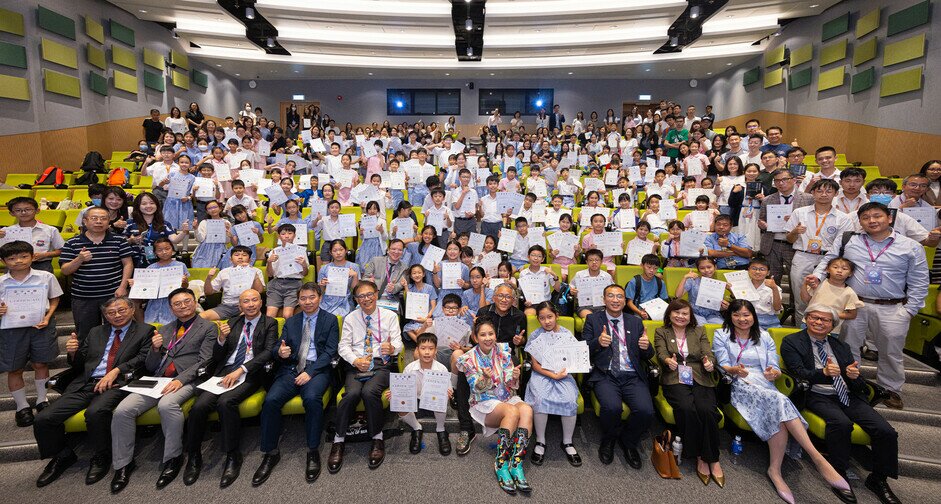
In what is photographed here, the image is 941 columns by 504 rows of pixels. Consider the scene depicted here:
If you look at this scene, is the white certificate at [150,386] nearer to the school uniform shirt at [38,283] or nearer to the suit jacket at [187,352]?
the suit jacket at [187,352]

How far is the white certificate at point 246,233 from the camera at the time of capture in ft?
16.8

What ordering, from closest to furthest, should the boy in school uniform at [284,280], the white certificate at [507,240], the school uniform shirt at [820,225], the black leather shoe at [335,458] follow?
the black leather shoe at [335,458] < the school uniform shirt at [820,225] < the boy in school uniform at [284,280] < the white certificate at [507,240]

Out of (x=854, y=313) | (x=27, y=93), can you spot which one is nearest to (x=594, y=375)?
(x=854, y=313)

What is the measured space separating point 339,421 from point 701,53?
16282 mm

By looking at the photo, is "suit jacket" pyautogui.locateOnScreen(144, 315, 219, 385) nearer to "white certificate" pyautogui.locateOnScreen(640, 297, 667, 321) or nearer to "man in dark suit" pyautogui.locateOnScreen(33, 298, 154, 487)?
"man in dark suit" pyautogui.locateOnScreen(33, 298, 154, 487)

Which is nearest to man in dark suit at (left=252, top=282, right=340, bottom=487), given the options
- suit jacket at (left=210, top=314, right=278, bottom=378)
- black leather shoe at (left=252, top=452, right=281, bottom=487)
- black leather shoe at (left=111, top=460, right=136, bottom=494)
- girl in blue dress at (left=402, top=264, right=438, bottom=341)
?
black leather shoe at (left=252, top=452, right=281, bottom=487)

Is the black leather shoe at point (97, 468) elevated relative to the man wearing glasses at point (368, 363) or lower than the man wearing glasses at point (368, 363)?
lower

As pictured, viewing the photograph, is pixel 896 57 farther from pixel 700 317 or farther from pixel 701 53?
pixel 700 317

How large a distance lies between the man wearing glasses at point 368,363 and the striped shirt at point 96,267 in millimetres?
2328

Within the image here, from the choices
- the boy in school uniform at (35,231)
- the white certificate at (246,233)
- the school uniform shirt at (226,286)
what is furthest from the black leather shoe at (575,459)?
the boy in school uniform at (35,231)

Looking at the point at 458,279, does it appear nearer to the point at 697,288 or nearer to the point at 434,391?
the point at 434,391

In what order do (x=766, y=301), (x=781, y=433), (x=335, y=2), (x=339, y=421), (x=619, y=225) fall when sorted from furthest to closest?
(x=335, y=2) → (x=619, y=225) → (x=766, y=301) → (x=339, y=421) → (x=781, y=433)

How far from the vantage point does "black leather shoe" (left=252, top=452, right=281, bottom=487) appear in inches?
125

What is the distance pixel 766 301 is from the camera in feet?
13.7
